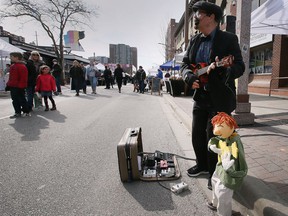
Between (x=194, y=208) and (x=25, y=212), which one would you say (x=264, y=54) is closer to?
(x=194, y=208)

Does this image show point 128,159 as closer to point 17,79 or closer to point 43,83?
point 17,79

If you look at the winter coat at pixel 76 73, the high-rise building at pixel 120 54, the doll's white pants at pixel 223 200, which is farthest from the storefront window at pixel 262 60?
the high-rise building at pixel 120 54

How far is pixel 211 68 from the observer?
7.92ft

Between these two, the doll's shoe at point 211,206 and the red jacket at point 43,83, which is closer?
the doll's shoe at point 211,206

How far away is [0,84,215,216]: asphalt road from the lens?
257 centimetres

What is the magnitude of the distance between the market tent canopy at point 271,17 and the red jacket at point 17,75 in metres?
6.74

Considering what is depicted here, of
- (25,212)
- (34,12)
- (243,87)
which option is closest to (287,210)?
(25,212)

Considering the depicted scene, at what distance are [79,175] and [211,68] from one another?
2.21 metres

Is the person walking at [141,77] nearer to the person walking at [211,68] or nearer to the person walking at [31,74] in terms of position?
the person walking at [31,74]

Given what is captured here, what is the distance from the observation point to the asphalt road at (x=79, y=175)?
2.57 m

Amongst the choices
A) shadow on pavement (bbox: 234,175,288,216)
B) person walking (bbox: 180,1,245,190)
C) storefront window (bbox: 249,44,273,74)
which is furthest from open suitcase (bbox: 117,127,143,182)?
storefront window (bbox: 249,44,273,74)

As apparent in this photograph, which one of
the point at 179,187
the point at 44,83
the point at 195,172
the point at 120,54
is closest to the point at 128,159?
the point at 179,187

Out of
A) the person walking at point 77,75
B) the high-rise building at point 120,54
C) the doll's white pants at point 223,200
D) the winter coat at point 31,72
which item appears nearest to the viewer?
the doll's white pants at point 223,200

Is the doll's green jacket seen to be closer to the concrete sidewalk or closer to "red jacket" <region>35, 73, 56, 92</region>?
the concrete sidewalk
